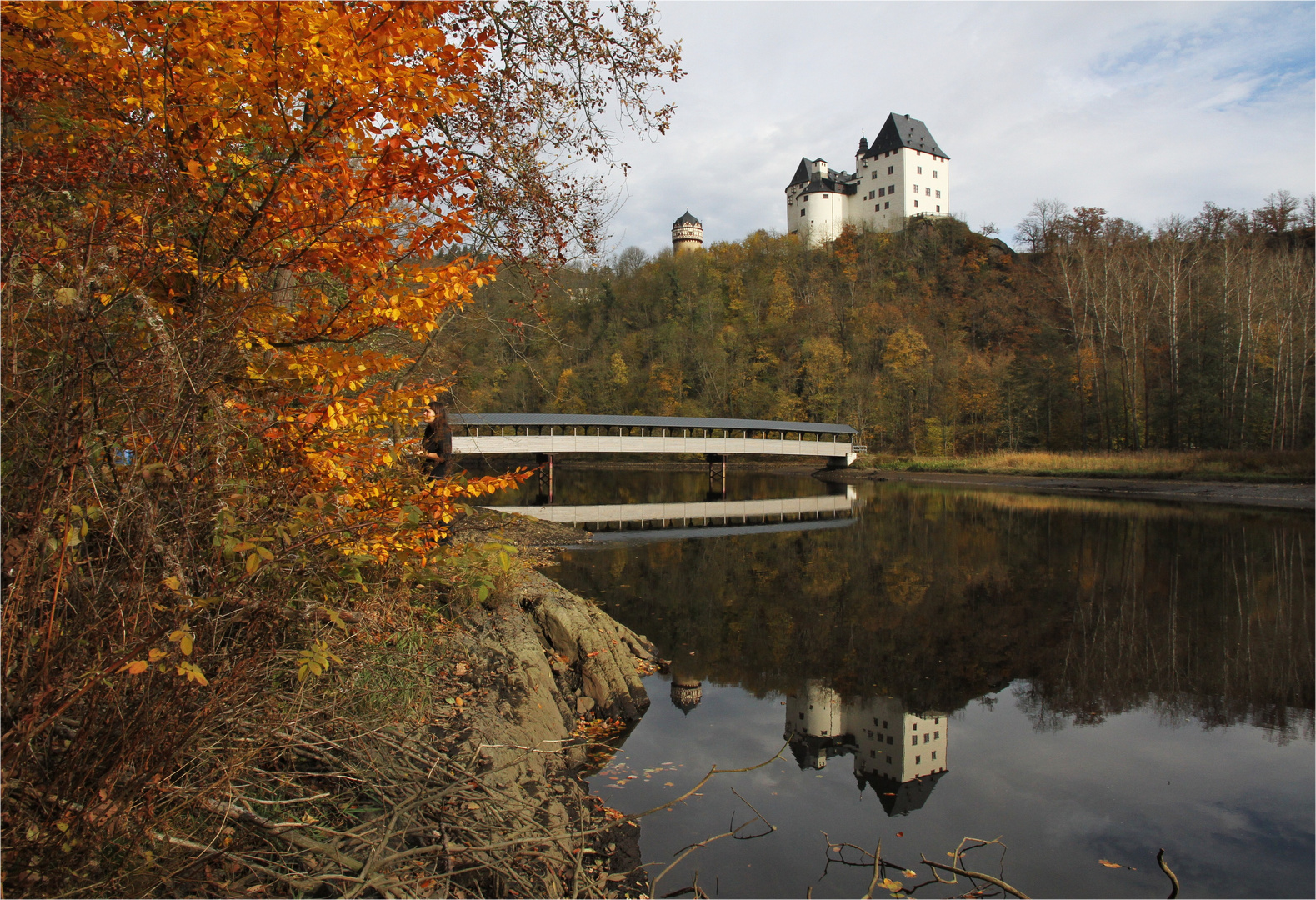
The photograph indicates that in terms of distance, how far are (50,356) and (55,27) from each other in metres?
1.60

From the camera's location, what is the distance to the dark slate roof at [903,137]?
207 ft

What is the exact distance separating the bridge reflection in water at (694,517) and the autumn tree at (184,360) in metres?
12.7

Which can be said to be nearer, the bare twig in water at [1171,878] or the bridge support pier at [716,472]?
the bare twig in water at [1171,878]

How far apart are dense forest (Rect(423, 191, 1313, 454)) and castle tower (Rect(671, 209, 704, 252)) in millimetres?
9694

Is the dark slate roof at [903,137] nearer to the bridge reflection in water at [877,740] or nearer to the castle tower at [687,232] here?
the castle tower at [687,232]

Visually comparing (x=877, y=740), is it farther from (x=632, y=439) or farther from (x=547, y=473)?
(x=547, y=473)

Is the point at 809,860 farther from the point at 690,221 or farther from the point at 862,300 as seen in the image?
the point at 690,221

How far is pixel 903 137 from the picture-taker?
62.9 m

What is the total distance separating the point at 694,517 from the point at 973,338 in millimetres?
37985

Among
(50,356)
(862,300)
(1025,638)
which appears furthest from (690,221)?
(50,356)

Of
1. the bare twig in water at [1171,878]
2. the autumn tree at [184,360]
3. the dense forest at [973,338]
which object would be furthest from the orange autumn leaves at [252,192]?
the dense forest at [973,338]

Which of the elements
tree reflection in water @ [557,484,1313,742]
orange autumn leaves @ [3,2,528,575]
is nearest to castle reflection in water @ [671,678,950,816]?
tree reflection in water @ [557,484,1313,742]

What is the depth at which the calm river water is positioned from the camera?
4109mm

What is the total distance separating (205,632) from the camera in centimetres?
221
